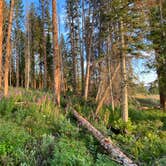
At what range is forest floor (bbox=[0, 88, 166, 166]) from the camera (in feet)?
20.1

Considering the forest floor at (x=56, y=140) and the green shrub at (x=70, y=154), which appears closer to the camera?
the green shrub at (x=70, y=154)

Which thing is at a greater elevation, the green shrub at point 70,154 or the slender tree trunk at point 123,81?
the slender tree trunk at point 123,81

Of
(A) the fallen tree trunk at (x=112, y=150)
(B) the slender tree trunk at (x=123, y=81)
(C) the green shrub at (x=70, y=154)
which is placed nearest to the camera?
(C) the green shrub at (x=70, y=154)

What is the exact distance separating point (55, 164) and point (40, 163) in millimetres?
560

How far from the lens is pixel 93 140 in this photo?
26.8 ft

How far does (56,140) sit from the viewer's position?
24.4ft

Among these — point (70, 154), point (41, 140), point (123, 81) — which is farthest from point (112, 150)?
point (123, 81)

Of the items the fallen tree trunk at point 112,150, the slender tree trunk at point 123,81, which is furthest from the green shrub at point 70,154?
the slender tree trunk at point 123,81

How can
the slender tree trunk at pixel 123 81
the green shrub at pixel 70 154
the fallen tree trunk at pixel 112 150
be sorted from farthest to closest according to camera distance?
the slender tree trunk at pixel 123 81 → the fallen tree trunk at pixel 112 150 → the green shrub at pixel 70 154

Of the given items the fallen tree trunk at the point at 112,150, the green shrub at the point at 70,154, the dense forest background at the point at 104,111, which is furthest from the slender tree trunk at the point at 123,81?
the green shrub at the point at 70,154

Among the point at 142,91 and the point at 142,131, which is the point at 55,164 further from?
the point at 142,91

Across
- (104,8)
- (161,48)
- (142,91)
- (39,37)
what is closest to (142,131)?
(142,91)

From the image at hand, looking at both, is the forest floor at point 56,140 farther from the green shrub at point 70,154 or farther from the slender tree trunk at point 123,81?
the slender tree trunk at point 123,81

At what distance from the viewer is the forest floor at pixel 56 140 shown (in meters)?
6.12
